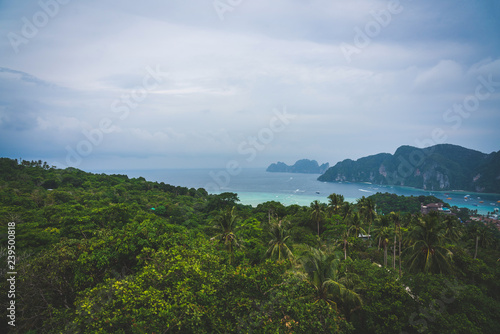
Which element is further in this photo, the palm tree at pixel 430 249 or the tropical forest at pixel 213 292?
the palm tree at pixel 430 249

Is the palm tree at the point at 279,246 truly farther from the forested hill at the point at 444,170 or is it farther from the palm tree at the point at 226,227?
the forested hill at the point at 444,170

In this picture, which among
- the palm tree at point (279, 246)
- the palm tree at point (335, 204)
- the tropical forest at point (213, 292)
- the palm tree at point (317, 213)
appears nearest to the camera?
the tropical forest at point (213, 292)

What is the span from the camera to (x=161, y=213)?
42781 millimetres

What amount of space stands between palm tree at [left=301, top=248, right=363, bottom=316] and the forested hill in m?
182

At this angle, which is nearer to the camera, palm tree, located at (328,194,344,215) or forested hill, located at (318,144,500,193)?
palm tree, located at (328,194,344,215)

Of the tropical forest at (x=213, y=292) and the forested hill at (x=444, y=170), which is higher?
the forested hill at (x=444, y=170)

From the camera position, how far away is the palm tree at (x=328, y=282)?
36.5ft

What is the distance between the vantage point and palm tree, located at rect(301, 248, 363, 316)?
36.5 feet

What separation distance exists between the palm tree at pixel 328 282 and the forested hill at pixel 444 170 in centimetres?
18223

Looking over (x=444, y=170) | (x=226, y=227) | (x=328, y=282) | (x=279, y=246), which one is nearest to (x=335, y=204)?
(x=279, y=246)

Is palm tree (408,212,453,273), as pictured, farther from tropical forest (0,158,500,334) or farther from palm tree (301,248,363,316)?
palm tree (301,248,363,316)

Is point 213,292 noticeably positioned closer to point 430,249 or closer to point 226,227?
point 226,227

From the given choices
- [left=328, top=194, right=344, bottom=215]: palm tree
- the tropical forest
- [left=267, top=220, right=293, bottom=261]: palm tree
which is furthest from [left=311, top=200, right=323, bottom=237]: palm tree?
the tropical forest

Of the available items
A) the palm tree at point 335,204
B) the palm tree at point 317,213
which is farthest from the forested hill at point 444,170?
the palm tree at point 317,213
